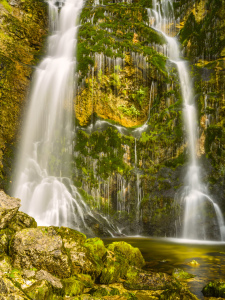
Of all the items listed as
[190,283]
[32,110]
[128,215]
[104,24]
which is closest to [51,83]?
[32,110]

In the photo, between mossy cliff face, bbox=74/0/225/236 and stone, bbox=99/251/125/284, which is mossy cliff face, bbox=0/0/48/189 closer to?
mossy cliff face, bbox=74/0/225/236

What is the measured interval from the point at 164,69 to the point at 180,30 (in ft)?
23.1

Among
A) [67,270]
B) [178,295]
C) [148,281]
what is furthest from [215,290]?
[67,270]

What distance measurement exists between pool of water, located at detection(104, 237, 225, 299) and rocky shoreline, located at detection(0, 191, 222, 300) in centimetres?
49

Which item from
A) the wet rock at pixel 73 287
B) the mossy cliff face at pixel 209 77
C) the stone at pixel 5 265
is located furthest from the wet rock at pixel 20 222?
the mossy cliff face at pixel 209 77

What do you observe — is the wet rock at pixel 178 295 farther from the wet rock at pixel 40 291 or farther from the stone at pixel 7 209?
the stone at pixel 7 209

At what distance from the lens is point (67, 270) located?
17.5 feet

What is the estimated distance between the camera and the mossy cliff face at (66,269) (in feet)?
15.4

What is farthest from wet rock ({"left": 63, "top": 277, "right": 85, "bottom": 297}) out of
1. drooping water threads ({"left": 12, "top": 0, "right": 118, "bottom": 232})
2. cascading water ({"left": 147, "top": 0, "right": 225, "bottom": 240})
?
cascading water ({"left": 147, "top": 0, "right": 225, "bottom": 240})

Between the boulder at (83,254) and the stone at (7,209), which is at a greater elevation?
the stone at (7,209)

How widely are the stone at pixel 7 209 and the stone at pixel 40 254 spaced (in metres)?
0.56

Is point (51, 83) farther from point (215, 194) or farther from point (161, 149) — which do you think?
point (215, 194)

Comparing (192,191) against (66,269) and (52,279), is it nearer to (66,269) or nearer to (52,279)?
(66,269)

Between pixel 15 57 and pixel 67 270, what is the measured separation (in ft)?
59.1
